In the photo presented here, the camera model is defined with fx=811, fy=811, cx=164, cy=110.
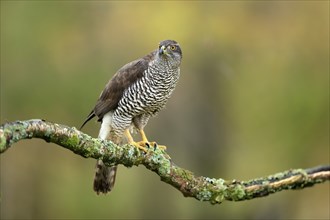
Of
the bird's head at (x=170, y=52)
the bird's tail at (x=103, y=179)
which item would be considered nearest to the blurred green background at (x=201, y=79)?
the bird's tail at (x=103, y=179)

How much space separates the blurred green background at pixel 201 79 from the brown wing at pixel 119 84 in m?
7.96

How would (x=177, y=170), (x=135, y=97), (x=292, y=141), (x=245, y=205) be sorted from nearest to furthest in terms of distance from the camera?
(x=177, y=170), (x=135, y=97), (x=292, y=141), (x=245, y=205)

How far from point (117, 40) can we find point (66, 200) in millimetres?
4322

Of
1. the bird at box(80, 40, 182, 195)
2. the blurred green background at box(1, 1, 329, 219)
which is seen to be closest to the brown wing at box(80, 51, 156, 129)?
the bird at box(80, 40, 182, 195)

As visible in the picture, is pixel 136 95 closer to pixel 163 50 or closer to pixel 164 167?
pixel 163 50

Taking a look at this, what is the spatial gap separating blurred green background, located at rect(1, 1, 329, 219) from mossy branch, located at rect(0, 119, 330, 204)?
9870 millimetres

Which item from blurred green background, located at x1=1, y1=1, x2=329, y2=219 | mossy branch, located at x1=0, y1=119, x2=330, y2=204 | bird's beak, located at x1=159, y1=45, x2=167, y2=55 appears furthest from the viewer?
blurred green background, located at x1=1, y1=1, x2=329, y2=219

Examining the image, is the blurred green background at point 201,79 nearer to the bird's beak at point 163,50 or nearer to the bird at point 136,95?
the bird at point 136,95

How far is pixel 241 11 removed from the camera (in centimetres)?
1659

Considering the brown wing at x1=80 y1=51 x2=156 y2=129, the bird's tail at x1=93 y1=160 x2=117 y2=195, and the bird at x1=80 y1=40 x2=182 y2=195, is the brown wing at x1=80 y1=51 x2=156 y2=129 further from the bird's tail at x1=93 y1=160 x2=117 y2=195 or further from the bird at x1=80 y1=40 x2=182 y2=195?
the bird's tail at x1=93 y1=160 x2=117 y2=195

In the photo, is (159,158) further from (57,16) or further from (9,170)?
(9,170)

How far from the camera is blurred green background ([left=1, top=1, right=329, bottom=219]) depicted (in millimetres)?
15984

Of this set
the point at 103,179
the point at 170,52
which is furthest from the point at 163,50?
the point at 103,179

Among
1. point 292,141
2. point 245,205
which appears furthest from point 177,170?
point 245,205
